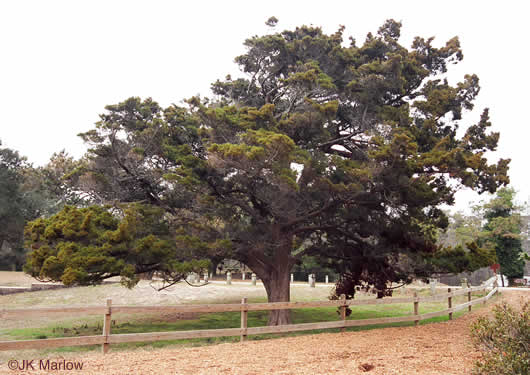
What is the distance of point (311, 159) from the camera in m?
12.4

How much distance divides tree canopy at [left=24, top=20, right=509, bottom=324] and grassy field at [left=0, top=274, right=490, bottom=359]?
9.48 feet

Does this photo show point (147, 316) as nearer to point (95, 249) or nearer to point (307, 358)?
point (95, 249)

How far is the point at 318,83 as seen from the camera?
1342cm

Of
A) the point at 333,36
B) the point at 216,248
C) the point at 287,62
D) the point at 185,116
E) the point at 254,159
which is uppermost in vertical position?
the point at 333,36

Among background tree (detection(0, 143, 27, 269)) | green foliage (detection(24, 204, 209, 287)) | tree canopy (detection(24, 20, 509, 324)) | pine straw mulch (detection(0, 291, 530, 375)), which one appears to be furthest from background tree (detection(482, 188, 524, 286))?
background tree (detection(0, 143, 27, 269))

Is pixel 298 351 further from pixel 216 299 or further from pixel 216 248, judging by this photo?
pixel 216 299

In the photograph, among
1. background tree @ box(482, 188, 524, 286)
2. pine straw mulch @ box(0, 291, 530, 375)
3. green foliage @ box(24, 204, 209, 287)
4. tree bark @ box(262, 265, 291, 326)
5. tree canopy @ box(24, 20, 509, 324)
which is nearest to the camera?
pine straw mulch @ box(0, 291, 530, 375)

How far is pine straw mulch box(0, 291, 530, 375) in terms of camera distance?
6.89 meters

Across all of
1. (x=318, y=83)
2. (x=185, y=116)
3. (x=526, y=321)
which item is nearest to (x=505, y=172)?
(x=318, y=83)

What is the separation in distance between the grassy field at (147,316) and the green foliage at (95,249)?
200 centimetres

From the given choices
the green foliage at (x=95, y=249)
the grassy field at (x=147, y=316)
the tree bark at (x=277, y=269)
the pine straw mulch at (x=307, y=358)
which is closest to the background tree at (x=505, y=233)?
the grassy field at (x=147, y=316)

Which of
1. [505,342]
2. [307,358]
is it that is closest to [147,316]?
[307,358]

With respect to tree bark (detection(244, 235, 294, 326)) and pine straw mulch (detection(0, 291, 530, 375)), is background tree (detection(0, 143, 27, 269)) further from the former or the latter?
pine straw mulch (detection(0, 291, 530, 375))

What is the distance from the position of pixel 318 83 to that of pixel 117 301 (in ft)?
54.6
